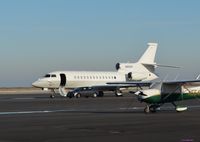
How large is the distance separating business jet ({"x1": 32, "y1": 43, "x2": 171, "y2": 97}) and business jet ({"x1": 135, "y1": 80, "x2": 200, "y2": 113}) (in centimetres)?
3218

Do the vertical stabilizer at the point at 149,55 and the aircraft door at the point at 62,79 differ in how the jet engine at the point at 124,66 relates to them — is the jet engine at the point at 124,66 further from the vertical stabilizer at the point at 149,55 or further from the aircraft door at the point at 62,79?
the aircraft door at the point at 62,79

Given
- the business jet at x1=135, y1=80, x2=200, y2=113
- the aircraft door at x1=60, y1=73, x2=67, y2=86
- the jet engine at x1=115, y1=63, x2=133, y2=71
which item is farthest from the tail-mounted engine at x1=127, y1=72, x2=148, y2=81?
the business jet at x1=135, y1=80, x2=200, y2=113

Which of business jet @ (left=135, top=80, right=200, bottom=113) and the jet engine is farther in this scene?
the jet engine

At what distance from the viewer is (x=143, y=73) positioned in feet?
249

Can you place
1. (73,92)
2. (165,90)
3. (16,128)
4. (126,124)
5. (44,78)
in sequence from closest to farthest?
(16,128) < (126,124) < (165,90) < (73,92) < (44,78)

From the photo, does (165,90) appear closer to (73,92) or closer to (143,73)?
(73,92)

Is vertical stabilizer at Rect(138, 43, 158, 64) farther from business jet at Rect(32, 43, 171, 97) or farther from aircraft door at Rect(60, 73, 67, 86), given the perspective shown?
aircraft door at Rect(60, 73, 67, 86)

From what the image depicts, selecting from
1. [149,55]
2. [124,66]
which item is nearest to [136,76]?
[124,66]

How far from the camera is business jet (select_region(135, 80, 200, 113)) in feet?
95.1

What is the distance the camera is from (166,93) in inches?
1175

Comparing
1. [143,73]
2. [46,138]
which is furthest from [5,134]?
[143,73]

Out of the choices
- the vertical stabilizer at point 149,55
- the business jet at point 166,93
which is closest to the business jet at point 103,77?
the vertical stabilizer at point 149,55

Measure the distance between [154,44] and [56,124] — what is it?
6095 centimetres

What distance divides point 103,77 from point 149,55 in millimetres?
10045
